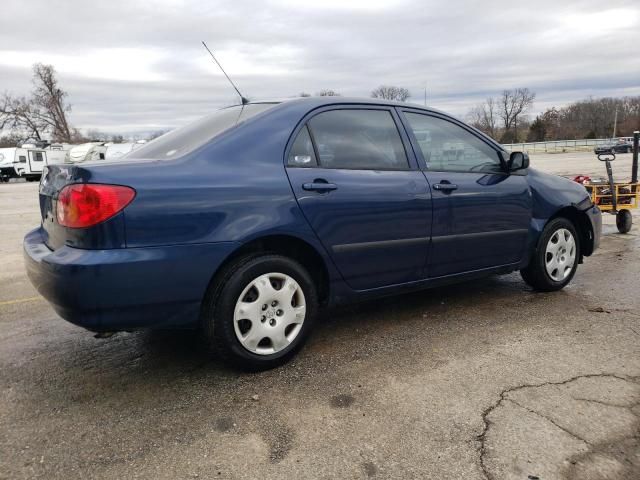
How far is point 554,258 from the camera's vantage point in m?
4.61

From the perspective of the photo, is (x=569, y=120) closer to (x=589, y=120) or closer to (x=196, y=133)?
(x=589, y=120)

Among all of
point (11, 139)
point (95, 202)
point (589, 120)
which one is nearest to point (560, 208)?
point (95, 202)

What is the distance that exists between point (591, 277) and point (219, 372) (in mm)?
Result: 3882

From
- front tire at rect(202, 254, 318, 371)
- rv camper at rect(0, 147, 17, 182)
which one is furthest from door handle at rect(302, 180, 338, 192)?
rv camper at rect(0, 147, 17, 182)

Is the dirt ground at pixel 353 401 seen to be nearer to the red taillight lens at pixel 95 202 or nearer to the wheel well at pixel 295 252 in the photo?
the wheel well at pixel 295 252

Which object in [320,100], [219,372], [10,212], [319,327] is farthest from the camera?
Answer: [10,212]

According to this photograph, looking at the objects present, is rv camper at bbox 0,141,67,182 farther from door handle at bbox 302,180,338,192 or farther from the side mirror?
door handle at bbox 302,180,338,192

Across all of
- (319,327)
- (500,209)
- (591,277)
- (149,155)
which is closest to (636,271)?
(591,277)

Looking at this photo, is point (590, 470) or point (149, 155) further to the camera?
point (149, 155)

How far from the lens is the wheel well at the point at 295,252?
303 cm

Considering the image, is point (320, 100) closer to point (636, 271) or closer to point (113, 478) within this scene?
point (113, 478)

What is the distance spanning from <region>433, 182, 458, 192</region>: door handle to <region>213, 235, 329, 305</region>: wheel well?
103cm

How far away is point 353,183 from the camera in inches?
132

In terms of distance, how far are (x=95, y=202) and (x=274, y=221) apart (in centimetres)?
93
